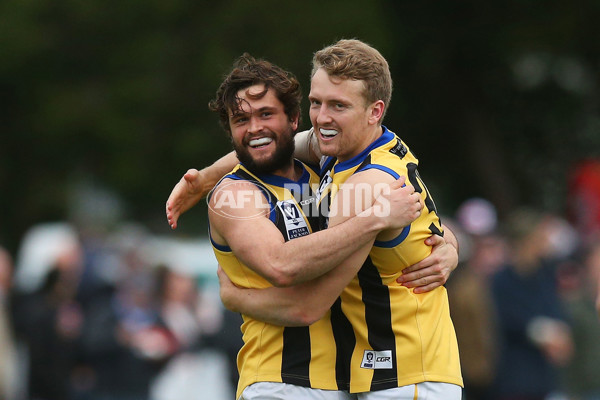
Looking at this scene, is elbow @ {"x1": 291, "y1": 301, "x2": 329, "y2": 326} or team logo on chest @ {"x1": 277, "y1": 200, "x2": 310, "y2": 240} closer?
elbow @ {"x1": 291, "y1": 301, "x2": 329, "y2": 326}

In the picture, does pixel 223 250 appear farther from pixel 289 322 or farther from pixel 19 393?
pixel 19 393

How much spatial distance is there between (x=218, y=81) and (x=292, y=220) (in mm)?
12881

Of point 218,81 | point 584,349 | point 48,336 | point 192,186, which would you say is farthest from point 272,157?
point 218,81

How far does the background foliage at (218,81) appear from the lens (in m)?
19.0

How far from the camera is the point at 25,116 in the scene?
805 inches

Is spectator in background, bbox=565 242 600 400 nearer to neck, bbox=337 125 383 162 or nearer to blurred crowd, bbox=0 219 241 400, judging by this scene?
blurred crowd, bbox=0 219 241 400

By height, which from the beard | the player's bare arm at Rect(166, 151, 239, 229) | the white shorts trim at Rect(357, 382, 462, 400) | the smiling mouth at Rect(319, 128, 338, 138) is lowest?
the white shorts trim at Rect(357, 382, 462, 400)

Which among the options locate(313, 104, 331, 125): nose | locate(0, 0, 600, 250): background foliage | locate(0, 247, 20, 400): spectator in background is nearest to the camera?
locate(313, 104, 331, 125): nose

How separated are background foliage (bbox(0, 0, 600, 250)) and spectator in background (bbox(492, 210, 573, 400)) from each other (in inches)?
278

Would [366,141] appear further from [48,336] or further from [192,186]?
[48,336]

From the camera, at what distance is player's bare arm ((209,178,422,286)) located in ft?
17.2

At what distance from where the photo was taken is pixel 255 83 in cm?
589

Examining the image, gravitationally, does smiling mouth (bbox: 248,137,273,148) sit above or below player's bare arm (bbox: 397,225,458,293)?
above

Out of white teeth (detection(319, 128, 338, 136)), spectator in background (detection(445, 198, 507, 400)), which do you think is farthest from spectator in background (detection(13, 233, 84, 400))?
white teeth (detection(319, 128, 338, 136))
